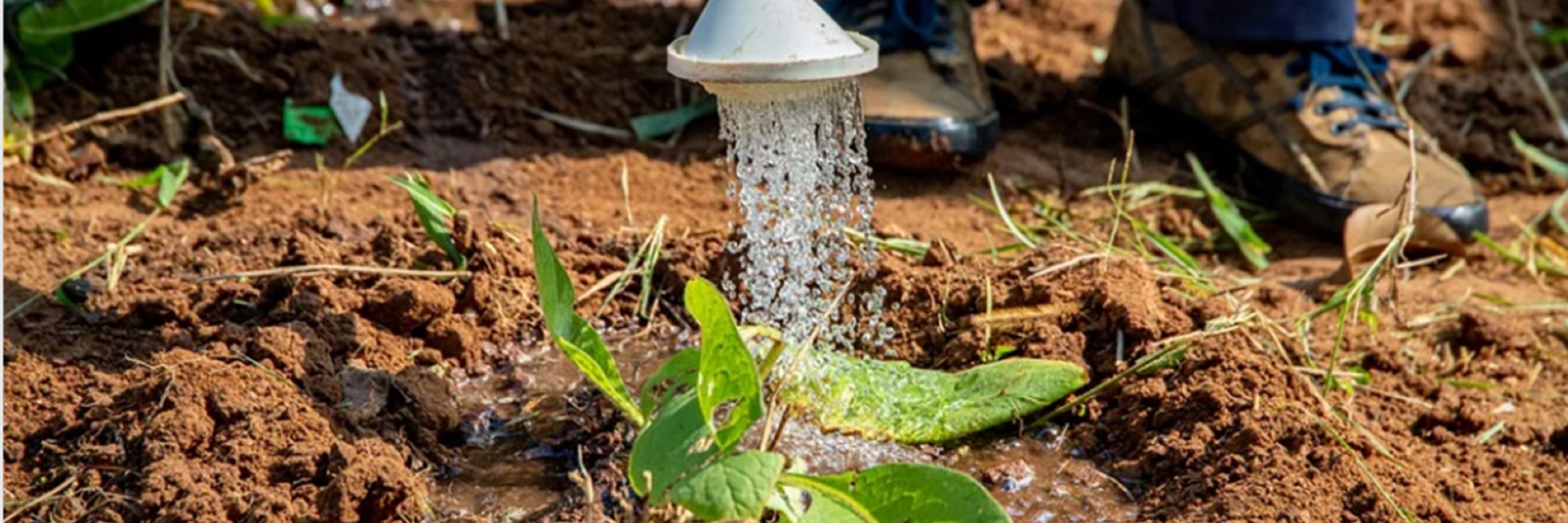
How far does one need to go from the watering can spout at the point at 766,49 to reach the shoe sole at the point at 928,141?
1.19 meters

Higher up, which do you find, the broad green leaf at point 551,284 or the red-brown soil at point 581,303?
the broad green leaf at point 551,284

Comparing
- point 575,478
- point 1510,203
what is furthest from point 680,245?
point 1510,203

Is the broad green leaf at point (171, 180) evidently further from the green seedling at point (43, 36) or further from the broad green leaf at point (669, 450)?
the broad green leaf at point (669, 450)

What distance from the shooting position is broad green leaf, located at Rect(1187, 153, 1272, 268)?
3.14 metres

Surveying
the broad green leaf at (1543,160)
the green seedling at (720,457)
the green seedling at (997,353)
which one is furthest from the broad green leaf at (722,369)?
the broad green leaf at (1543,160)

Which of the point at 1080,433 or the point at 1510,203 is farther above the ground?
the point at 1080,433

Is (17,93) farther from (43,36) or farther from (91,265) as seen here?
(91,265)

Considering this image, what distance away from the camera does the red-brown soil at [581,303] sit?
204cm

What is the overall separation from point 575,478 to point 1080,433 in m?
0.79

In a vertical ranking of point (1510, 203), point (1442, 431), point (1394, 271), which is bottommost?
point (1510, 203)

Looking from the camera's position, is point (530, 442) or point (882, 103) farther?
point (882, 103)

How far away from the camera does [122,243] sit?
2.59 meters

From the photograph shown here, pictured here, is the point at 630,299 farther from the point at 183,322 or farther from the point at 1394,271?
the point at 1394,271

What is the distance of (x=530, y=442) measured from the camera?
87.6 inches
